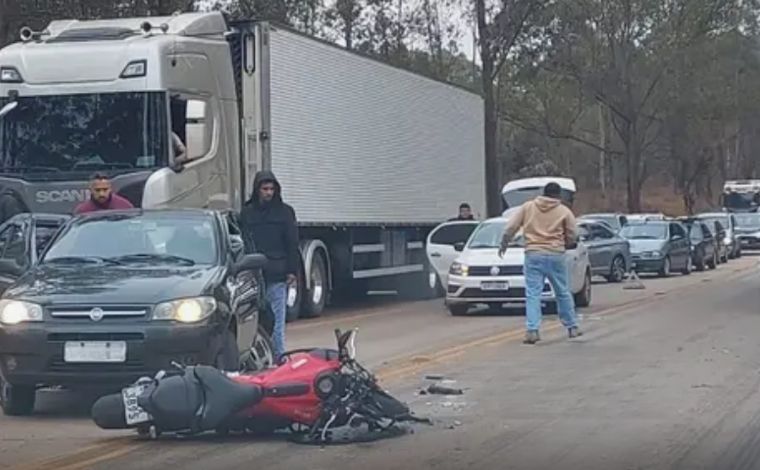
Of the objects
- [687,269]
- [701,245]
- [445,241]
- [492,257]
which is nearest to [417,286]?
[445,241]

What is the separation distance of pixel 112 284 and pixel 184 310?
2.11 feet

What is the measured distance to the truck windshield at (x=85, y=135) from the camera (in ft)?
58.4

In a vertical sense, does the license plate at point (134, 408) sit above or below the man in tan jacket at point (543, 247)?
below

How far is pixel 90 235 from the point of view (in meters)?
12.8

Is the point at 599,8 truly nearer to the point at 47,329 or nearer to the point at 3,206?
the point at 3,206

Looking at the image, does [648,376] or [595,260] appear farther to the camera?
[595,260]

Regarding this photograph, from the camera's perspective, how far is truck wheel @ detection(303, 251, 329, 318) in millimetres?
23052

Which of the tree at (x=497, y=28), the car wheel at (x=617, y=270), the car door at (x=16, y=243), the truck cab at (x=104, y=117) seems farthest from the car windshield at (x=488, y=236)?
the tree at (x=497, y=28)

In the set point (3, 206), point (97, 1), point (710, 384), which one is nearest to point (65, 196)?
point (3, 206)

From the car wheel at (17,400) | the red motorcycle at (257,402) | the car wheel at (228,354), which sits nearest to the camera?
the red motorcycle at (257,402)

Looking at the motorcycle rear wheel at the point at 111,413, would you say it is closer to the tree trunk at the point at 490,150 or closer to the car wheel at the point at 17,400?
the car wheel at the point at 17,400

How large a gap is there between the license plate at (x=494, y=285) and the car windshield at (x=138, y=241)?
32.2ft

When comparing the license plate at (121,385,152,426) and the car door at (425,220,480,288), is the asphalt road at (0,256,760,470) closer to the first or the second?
the license plate at (121,385,152,426)

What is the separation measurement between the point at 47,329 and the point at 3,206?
6.64 meters
